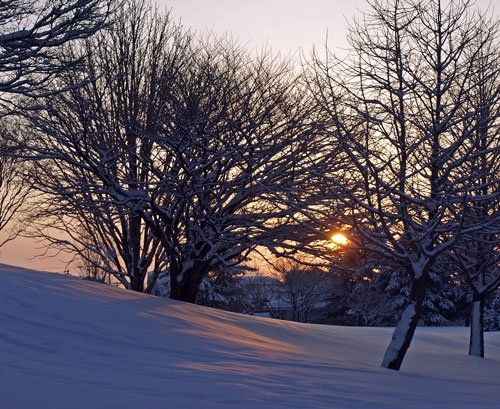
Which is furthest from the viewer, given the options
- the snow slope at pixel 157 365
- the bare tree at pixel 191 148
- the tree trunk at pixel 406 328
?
the bare tree at pixel 191 148

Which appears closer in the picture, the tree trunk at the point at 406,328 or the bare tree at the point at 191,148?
the tree trunk at the point at 406,328

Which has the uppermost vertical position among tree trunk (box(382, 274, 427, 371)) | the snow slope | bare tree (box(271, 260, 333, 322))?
bare tree (box(271, 260, 333, 322))

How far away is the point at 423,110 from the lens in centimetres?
1090

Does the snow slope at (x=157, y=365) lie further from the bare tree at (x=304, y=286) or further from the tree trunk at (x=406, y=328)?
the bare tree at (x=304, y=286)

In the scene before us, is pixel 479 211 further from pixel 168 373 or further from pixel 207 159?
pixel 168 373

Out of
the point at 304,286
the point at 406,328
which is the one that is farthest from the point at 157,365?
the point at 304,286

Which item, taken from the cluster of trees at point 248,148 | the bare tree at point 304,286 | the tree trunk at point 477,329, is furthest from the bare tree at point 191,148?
the bare tree at point 304,286

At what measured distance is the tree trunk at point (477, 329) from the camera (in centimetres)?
1542

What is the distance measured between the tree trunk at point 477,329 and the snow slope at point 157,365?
3791 mm

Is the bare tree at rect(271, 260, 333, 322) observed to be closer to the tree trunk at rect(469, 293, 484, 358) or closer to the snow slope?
the tree trunk at rect(469, 293, 484, 358)

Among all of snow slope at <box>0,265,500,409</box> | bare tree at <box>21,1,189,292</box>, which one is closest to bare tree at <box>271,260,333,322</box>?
bare tree at <box>21,1,189,292</box>

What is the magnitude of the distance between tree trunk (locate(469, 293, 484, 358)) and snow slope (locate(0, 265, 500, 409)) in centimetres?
379

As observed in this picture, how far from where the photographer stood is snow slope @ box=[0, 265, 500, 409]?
508 centimetres

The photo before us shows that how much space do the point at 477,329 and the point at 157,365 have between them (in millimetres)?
11339
